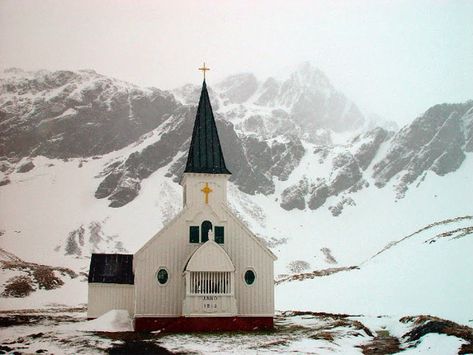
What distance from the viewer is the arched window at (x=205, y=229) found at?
24.3 meters

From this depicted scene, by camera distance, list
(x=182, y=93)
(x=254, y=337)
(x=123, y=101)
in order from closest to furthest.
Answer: (x=254, y=337) < (x=123, y=101) < (x=182, y=93)

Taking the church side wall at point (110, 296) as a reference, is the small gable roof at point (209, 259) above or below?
above

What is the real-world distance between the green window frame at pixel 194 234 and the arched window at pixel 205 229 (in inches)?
6.7

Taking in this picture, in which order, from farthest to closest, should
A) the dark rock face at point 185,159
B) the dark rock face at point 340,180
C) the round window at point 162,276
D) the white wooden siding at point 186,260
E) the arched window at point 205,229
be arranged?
the dark rock face at point 340,180, the dark rock face at point 185,159, the arched window at point 205,229, the round window at point 162,276, the white wooden siding at point 186,260

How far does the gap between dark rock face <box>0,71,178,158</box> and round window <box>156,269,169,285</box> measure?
190ft

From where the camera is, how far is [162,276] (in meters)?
23.7

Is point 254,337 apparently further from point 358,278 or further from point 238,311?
point 358,278

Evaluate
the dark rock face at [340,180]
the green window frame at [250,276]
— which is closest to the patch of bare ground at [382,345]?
the green window frame at [250,276]

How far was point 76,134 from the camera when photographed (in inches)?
3743

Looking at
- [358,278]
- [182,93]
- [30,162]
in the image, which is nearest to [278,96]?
[182,93]

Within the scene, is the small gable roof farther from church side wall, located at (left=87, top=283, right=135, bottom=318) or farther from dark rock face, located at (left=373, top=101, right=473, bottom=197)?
dark rock face, located at (left=373, top=101, right=473, bottom=197)

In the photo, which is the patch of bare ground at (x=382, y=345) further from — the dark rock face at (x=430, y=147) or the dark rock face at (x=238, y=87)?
the dark rock face at (x=238, y=87)

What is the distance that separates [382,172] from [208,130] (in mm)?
85191

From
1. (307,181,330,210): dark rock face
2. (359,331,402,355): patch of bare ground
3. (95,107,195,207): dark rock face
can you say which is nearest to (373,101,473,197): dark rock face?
(307,181,330,210): dark rock face
